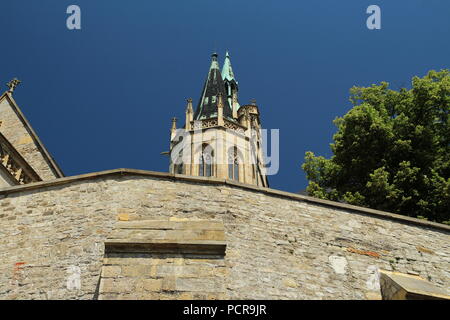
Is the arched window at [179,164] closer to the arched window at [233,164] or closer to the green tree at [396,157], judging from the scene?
the arched window at [233,164]

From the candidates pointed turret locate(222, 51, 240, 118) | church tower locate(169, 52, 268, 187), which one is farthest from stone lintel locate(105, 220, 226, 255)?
pointed turret locate(222, 51, 240, 118)

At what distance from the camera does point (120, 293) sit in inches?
256

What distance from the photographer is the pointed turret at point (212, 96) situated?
43125mm

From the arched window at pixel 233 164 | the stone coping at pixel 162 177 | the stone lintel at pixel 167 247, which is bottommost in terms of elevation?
the stone lintel at pixel 167 247

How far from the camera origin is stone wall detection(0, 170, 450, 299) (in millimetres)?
7773

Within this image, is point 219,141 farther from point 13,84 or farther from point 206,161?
point 13,84

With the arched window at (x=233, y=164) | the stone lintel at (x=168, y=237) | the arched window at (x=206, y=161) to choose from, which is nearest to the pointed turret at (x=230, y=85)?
the arched window at (x=233, y=164)

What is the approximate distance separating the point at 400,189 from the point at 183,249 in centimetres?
850

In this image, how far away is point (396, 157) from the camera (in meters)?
14.6

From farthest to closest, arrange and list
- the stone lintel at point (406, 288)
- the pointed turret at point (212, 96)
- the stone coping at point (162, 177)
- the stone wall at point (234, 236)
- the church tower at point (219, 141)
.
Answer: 1. the pointed turret at point (212, 96)
2. the church tower at point (219, 141)
3. the stone coping at point (162, 177)
4. the stone wall at point (234, 236)
5. the stone lintel at point (406, 288)

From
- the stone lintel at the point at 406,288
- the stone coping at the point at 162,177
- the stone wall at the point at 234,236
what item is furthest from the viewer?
the stone coping at the point at 162,177

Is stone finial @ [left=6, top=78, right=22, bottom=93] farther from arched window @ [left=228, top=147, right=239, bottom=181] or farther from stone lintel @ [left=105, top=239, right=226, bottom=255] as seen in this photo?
arched window @ [left=228, top=147, right=239, bottom=181]

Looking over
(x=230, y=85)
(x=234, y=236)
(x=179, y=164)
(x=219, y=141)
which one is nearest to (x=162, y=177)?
(x=234, y=236)

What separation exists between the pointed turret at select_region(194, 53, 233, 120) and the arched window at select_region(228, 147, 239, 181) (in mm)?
3896
